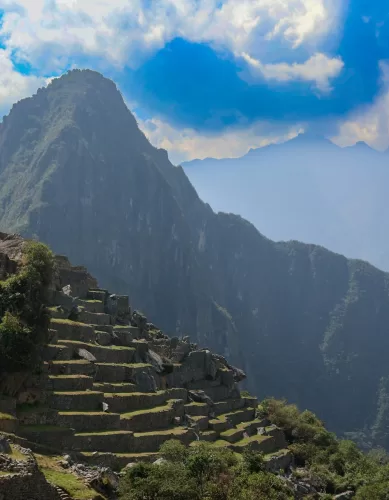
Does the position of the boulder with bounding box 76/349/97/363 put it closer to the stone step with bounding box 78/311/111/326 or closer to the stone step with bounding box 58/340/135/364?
the stone step with bounding box 58/340/135/364

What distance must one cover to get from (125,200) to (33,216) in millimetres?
44259

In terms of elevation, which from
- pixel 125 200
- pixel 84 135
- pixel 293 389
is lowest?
pixel 293 389

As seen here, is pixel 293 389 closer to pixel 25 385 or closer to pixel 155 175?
pixel 155 175

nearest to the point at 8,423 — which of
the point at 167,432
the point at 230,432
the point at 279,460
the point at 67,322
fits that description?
the point at 167,432

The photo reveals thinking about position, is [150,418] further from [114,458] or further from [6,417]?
[6,417]

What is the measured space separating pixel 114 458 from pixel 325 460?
A: 20.1m

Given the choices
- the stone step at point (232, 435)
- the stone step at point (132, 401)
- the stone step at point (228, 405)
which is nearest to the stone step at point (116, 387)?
the stone step at point (132, 401)

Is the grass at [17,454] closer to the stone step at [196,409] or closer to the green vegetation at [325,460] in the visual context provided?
the stone step at [196,409]

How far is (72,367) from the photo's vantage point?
1017 inches

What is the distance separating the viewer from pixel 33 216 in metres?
144

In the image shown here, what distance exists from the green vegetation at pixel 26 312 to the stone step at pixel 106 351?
272 cm

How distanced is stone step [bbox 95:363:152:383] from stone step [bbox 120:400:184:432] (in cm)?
204

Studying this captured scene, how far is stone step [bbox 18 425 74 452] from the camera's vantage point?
20.9 m

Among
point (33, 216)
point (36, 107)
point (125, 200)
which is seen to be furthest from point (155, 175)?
point (33, 216)
